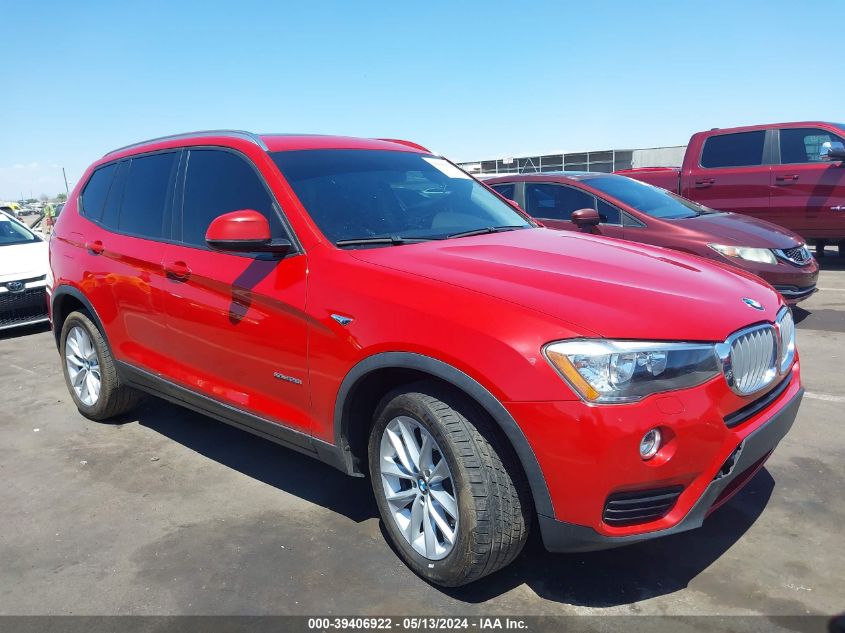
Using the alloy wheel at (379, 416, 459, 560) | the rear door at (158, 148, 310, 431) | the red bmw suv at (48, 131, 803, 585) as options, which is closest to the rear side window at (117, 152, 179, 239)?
the red bmw suv at (48, 131, 803, 585)

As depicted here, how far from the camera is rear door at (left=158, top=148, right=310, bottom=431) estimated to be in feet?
10.3

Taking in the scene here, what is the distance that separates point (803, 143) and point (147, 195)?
9.07 m

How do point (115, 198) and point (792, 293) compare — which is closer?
point (115, 198)

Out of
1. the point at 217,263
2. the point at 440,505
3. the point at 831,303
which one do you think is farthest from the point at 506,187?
the point at 440,505

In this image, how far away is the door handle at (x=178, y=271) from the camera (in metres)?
3.67

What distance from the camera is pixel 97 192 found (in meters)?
4.81

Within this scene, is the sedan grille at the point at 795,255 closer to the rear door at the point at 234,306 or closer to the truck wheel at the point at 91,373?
the rear door at the point at 234,306

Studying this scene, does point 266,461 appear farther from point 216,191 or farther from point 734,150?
point 734,150

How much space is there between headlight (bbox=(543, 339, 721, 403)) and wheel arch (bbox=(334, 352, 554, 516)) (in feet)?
0.83

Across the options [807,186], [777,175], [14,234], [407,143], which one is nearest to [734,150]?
[777,175]

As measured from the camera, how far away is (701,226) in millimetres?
6918

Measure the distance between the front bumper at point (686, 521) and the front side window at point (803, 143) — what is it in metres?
8.61

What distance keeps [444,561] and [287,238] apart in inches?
60.8

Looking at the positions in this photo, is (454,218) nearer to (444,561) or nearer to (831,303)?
(444,561)
